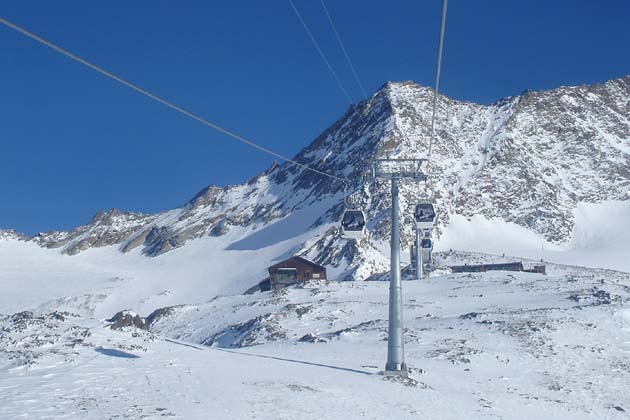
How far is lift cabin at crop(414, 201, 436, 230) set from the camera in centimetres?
2764

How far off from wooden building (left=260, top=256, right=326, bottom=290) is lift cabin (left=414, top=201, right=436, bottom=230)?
A: 189 feet

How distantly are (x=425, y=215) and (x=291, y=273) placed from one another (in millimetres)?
59431

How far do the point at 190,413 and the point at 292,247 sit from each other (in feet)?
387

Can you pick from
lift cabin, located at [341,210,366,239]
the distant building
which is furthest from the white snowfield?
the distant building

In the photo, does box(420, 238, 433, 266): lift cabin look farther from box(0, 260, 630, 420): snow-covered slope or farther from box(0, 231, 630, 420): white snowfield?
box(0, 260, 630, 420): snow-covered slope

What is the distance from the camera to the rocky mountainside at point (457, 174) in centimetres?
14550

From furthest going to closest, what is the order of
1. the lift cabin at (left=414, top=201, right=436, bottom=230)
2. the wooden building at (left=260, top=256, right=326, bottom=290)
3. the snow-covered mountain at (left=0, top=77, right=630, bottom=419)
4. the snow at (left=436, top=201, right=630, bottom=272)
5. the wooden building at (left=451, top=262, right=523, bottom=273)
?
the snow at (left=436, top=201, right=630, bottom=272)
the wooden building at (left=260, top=256, right=326, bottom=290)
the wooden building at (left=451, top=262, right=523, bottom=273)
the lift cabin at (left=414, top=201, right=436, bottom=230)
the snow-covered mountain at (left=0, top=77, right=630, bottom=419)

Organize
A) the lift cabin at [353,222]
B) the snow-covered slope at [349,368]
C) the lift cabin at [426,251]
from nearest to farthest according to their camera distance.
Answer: the snow-covered slope at [349,368] → the lift cabin at [353,222] → the lift cabin at [426,251]

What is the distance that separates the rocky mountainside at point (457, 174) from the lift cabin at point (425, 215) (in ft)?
285

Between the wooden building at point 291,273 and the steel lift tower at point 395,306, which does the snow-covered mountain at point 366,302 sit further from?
the wooden building at point 291,273

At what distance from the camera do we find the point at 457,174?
159125mm

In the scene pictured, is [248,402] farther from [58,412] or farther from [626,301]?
[626,301]

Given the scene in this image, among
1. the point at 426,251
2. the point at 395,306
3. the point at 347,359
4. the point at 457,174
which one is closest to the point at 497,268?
the point at 426,251

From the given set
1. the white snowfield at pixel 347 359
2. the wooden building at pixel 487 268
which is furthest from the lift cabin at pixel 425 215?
the wooden building at pixel 487 268
